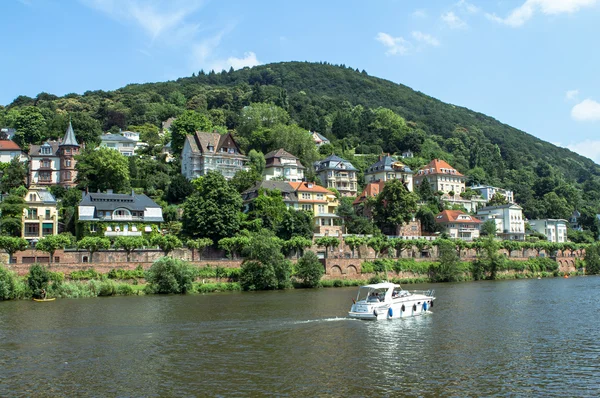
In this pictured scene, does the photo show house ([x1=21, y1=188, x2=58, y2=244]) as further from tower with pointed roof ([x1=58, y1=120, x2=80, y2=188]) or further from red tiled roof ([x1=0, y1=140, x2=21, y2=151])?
red tiled roof ([x1=0, y1=140, x2=21, y2=151])

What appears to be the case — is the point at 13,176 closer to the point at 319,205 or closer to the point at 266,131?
the point at 319,205

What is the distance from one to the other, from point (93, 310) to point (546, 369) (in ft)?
122

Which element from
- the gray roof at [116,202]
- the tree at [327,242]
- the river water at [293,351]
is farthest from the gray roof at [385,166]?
the river water at [293,351]

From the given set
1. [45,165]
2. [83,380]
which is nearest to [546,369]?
[83,380]

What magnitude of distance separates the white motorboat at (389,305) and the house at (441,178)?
3354 inches

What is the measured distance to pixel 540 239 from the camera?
12525 cm

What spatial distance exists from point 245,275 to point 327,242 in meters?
17.7

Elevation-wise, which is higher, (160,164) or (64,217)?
(160,164)

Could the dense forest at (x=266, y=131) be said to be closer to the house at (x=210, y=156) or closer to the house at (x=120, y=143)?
the house at (x=120, y=143)

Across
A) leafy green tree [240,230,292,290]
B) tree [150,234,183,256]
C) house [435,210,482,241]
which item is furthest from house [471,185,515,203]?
tree [150,234,183,256]

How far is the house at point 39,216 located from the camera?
81.8 metres

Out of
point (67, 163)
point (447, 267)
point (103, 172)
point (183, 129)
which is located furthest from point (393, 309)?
point (183, 129)

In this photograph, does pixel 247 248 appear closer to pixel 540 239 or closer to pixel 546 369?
pixel 546 369

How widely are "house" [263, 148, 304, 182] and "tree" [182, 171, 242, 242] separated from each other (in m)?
30.0
